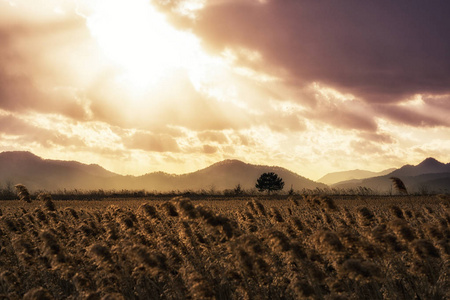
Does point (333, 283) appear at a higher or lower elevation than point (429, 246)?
lower

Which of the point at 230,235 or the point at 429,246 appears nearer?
the point at 429,246

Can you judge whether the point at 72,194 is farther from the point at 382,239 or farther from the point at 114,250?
the point at 382,239

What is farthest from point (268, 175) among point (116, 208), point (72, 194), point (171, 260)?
point (171, 260)

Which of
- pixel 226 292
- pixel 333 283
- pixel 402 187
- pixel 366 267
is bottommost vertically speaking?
pixel 226 292

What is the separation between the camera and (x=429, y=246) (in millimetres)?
6172

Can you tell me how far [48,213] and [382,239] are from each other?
10508 mm

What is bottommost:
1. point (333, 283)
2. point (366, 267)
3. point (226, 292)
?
point (226, 292)

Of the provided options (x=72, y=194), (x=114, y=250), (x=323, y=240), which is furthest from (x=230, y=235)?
(x=72, y=194)

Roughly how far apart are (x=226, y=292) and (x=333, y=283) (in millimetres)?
3103

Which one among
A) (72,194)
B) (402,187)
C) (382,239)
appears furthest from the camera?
(72,194)

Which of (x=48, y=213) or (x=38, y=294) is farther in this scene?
(x=48, y=213)

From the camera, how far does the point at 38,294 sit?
18.7ft

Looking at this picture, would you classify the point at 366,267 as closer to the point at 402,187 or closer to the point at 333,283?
the point at 333,283

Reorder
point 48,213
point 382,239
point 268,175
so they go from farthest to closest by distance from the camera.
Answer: point 268,175 < point 48,213 < point 382,239
